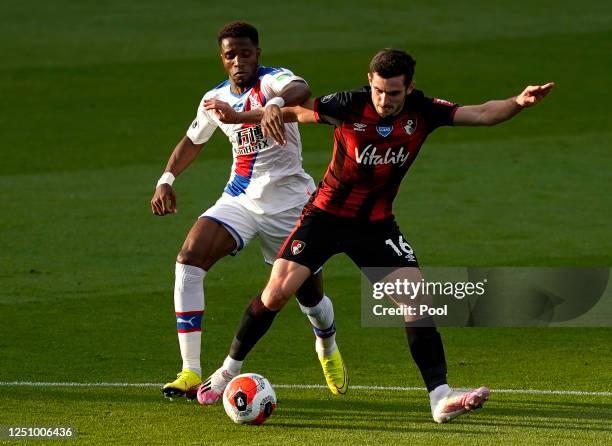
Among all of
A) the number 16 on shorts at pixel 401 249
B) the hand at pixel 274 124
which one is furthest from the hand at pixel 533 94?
the hand at pixel 274 124

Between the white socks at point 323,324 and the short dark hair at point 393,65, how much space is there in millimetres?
2050

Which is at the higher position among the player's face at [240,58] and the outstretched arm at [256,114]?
the player's face at [240,58]

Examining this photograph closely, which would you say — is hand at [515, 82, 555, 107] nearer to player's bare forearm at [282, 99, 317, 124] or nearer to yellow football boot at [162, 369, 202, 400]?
player's bare forearm at [282, 99, 317, 124]

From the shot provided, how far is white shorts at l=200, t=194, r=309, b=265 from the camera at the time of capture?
30.7 ft

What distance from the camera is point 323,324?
965 centimetres

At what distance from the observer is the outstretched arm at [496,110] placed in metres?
8.09

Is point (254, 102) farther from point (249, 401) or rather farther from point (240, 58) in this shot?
point (249, 401)

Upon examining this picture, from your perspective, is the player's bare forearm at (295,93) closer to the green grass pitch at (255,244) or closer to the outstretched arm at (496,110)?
the outstretched arm at (496,110)

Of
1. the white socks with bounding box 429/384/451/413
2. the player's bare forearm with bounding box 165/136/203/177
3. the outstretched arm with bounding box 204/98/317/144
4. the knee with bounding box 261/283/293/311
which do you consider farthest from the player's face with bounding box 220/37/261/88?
the white socks with bounding box 429/384/451/413

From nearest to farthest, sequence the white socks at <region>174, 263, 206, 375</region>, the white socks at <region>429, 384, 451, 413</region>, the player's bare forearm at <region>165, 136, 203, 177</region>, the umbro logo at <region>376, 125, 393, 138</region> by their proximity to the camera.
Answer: the white socks at <region>429, 384, 451, 413</region> < the umbro logo at <region>376, 125, 393, 138</region> < the white socks at <region>174, 263, 206, 375</region> < the player's bare forearm at <region>165, 136, 203, 177</region>

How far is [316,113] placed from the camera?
838cm

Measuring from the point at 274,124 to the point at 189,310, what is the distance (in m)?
1.59

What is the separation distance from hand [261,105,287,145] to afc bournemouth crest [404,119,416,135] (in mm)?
739

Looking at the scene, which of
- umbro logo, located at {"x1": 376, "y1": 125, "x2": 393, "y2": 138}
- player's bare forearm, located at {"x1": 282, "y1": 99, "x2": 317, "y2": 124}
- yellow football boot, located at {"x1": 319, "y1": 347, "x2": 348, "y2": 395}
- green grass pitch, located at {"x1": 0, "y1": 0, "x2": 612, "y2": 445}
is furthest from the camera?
yellow football boot, located at {"x1": 319, "y1": 347, "x2": 348, "y2": 395}
